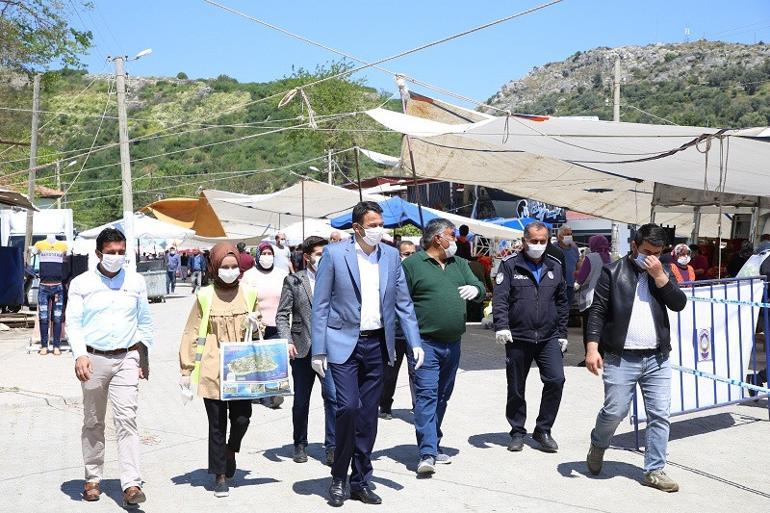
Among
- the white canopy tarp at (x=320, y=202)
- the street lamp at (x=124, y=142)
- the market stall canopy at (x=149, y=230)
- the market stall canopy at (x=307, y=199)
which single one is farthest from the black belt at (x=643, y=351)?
the market stall canopy at (x=149, y=230)

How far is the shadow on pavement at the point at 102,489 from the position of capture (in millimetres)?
6533

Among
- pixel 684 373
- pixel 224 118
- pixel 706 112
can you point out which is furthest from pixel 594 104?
pixel 684 373

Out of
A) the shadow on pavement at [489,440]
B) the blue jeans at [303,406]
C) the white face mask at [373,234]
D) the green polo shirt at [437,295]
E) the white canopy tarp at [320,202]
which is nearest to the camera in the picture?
the white face mask at [373,234]

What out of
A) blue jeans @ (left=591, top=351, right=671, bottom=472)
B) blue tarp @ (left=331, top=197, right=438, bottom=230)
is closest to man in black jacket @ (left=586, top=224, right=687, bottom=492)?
blue jeans @ (left=591, top=351, right=671, bottom=472)

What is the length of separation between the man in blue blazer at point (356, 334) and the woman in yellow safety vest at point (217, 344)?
61cm

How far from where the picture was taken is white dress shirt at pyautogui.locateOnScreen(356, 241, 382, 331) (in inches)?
253

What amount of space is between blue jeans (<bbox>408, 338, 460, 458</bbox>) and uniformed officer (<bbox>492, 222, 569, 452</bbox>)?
59cm

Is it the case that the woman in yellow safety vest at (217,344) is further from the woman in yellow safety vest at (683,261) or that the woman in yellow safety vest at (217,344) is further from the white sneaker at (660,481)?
the woman in yellow safety vest at (683,261)

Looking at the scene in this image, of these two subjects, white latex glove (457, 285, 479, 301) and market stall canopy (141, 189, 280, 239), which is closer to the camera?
white latex glove (457, 285, 479, 301)

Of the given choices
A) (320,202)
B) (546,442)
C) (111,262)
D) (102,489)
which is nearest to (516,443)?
(546,442)

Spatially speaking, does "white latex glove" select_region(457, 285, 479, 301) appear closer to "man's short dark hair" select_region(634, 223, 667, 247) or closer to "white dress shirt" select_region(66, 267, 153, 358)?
"man's short dark hair" select_region(634, 223, 667, 247)

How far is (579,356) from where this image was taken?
14031mm

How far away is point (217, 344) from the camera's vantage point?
259 inches

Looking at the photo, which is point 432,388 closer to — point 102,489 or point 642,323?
point 642,323
